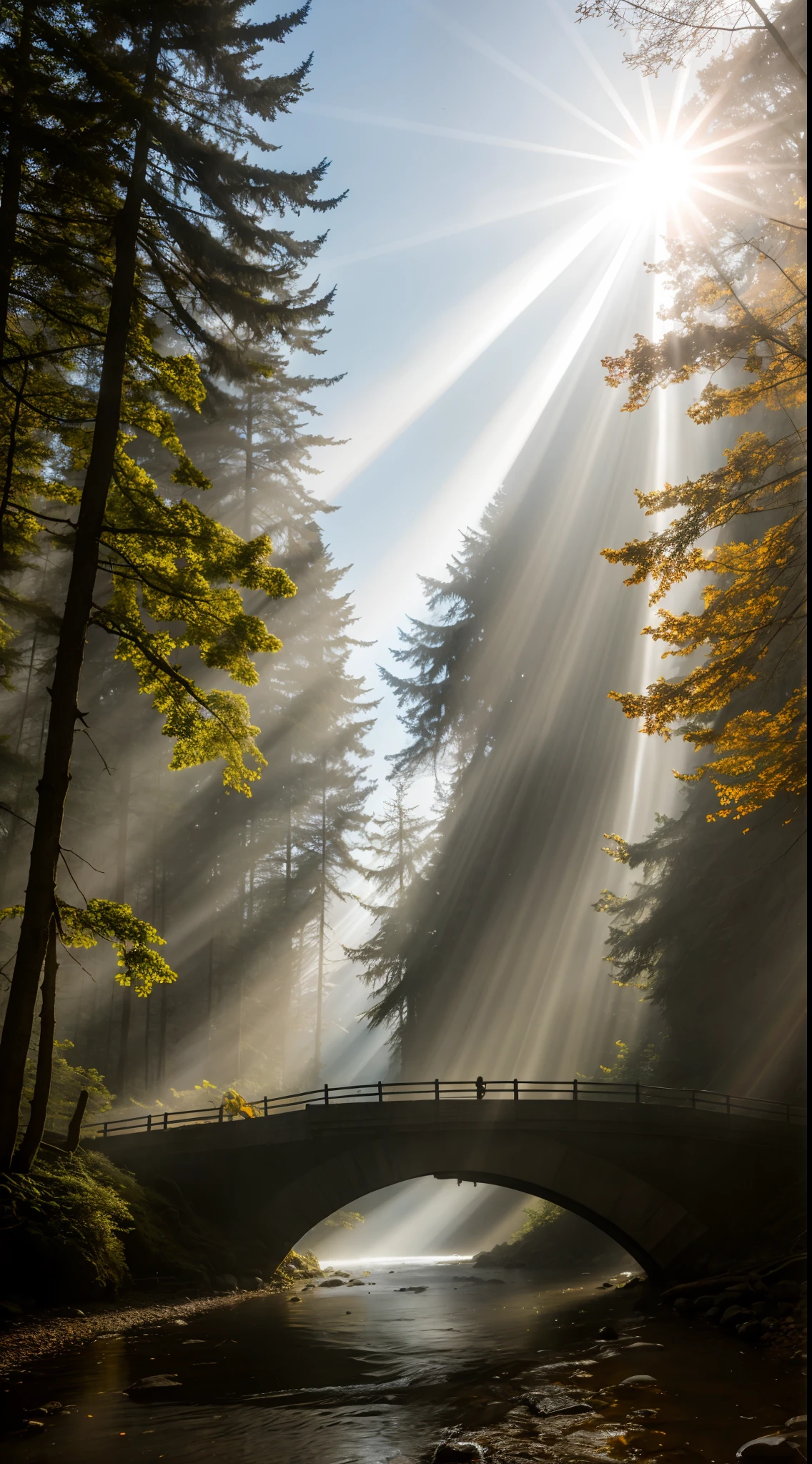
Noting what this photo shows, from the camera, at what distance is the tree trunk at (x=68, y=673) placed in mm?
9656

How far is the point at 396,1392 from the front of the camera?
9.92 meters

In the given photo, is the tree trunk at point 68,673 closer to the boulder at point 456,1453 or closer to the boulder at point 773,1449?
the boulder at point 456,1453

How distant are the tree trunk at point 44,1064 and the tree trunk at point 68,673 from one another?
1.57 ft

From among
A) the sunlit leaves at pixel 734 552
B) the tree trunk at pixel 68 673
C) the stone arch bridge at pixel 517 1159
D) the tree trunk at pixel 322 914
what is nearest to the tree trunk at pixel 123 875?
the stone arch bridge at pixel 517 1159

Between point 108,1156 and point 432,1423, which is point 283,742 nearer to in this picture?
point 108,1156

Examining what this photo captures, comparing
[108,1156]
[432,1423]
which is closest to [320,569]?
[108,1156]

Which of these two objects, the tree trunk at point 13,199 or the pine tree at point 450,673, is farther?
the pine tree at point 450,673

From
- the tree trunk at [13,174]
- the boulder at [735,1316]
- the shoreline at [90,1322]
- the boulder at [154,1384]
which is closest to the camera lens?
the boulder at [154,1384]

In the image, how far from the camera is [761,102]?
14203 mm

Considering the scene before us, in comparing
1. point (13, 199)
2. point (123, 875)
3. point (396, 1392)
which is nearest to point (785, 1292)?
point (396, 1392)

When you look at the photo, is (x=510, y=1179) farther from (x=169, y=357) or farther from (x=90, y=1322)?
(x=169, y=357)

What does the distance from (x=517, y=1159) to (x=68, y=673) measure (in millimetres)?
14733

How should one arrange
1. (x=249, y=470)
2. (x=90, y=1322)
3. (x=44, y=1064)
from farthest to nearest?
(x=249, y=470) → (x=90, y=1322) → (x=44, y=1064)

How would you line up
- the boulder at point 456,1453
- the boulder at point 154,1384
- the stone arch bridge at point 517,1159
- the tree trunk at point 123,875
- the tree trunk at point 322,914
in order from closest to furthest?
1. the boulder at point 456,1453
2. the boulder at point 154,1384
3. the stone arch bridge at point 517,1159
4. the tree trunk at point 123,875
5. the tree trunk at point 322,914
